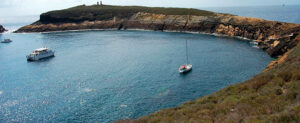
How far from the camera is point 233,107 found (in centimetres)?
2138

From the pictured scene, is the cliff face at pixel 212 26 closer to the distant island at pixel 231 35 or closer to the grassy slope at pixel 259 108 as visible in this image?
the distant island at pixel 231 35

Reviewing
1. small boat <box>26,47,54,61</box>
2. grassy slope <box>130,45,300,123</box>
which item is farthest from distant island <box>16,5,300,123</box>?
small boat <box>26,47,54,61</box>

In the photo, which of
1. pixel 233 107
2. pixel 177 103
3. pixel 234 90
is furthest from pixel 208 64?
pixel 233 107

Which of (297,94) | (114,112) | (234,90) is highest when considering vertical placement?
(297,94)

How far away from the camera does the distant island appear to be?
63.0ft

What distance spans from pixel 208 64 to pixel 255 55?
18.4 metres

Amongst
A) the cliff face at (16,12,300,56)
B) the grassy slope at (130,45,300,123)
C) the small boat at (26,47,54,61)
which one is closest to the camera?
the grassy slope at (130,45,300,123)

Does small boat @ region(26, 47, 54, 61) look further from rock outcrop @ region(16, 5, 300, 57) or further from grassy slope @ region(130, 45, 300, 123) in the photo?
rock outcrop @ region(16, 5, 300, 57)

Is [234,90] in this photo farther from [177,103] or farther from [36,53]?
[36,53]

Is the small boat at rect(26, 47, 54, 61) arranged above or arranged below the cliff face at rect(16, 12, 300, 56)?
below

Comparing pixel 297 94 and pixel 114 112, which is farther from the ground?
pixel 297 94

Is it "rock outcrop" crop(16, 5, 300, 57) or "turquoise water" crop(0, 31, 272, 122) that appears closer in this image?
"turquoise water" crop(0, 31, 272, 122)

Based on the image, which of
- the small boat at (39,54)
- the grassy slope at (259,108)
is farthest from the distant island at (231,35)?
the small boat at (39,54)

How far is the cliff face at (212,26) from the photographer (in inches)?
3059
